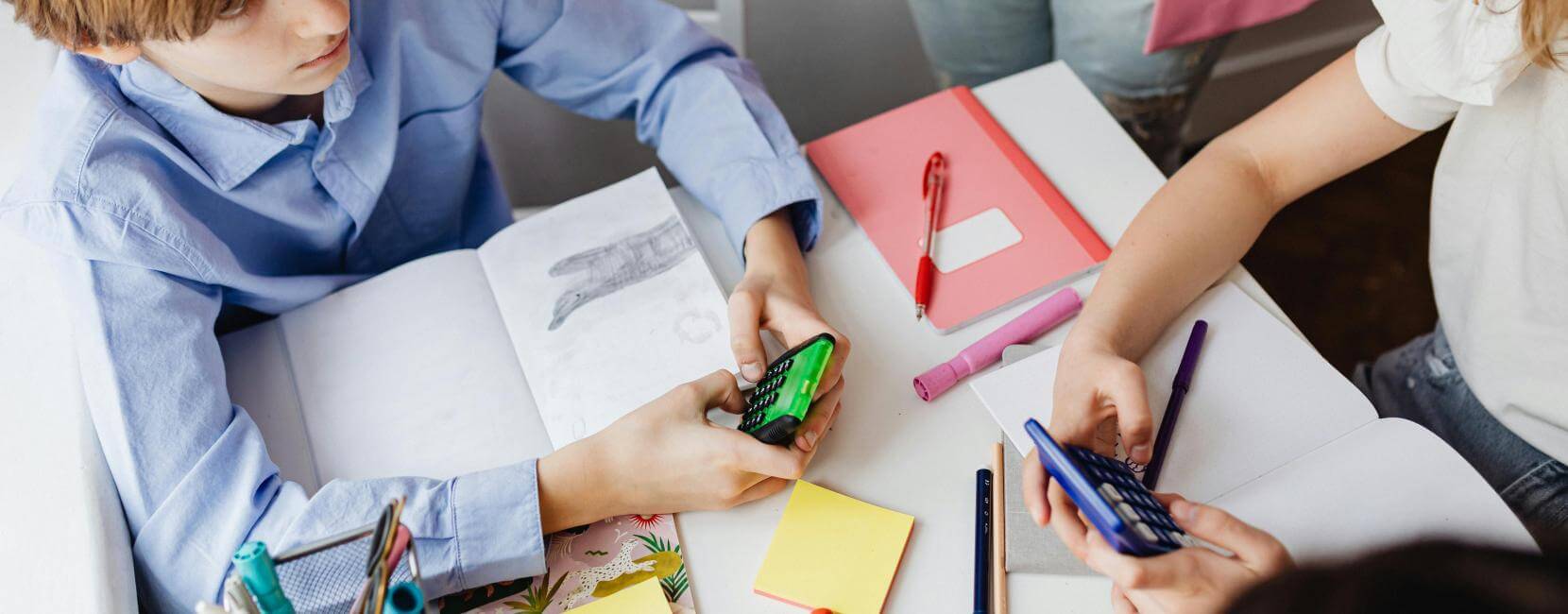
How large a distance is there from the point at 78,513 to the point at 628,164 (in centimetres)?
101

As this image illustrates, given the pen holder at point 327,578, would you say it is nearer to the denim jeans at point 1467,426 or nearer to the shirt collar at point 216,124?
the shirt collar at point 216,124

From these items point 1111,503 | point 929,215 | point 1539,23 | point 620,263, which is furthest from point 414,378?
point 1539,23

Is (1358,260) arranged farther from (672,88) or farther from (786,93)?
(672,88)

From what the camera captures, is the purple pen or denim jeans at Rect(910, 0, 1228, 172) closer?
the purple pen

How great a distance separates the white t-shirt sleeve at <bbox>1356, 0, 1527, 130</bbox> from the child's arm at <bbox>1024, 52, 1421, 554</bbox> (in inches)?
0.8

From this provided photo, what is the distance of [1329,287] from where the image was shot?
59.6 inches

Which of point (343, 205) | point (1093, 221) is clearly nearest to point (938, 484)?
point (1093, 221)

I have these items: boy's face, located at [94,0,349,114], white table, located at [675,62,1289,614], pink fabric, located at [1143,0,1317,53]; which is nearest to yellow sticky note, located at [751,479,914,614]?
white table, located at [675,62,1289,614]

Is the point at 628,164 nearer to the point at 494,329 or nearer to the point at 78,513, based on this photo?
the point at 494,329

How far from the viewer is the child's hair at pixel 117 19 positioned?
0.60 metres

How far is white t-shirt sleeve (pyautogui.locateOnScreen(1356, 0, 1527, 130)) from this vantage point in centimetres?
63

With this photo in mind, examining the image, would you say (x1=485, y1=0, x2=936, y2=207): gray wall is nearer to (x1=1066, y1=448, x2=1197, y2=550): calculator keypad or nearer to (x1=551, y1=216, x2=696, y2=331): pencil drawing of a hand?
(x1=551, y1=216, x2=696, y2=331): pencil drawing of a hand

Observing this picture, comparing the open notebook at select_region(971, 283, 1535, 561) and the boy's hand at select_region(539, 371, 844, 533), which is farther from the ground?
the open notebook at select_region(971, 283, 1535, 561)

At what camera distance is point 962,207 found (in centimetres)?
81
